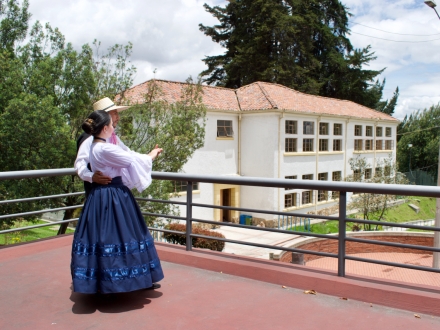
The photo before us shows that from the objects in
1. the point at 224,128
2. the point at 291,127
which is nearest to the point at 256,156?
the point at 224,128

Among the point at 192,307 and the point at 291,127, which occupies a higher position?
the point at 291,127

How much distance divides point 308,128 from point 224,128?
5378 millimetres

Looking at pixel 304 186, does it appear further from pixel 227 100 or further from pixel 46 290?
pixel 227 100

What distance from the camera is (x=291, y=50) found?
38.7 m

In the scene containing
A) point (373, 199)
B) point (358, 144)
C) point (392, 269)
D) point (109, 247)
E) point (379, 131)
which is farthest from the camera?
point (379, 131)

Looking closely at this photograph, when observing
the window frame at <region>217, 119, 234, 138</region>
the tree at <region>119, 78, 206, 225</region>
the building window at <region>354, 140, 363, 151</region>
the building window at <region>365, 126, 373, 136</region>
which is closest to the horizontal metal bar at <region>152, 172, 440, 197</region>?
the tree at <region>119, 78, 206, 225</region>

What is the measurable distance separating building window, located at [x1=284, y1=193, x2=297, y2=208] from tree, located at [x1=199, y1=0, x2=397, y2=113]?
45.7 feet

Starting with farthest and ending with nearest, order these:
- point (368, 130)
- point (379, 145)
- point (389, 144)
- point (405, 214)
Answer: point (389, 144)
point (379, 145)
point (368, 130)
point (405, 214)

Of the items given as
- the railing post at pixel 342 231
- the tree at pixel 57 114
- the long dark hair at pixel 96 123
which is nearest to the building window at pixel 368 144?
the tree at pixel 57 114

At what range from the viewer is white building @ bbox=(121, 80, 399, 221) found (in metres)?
23.1

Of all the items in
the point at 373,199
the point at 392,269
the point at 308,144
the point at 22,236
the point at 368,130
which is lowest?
the point at 392,269

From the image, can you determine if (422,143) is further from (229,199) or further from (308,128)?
(229,199)

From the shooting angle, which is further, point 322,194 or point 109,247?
point 322,194

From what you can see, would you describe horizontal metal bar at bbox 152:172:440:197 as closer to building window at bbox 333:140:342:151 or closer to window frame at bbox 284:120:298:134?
window frame at bbox 284:120:298:134
